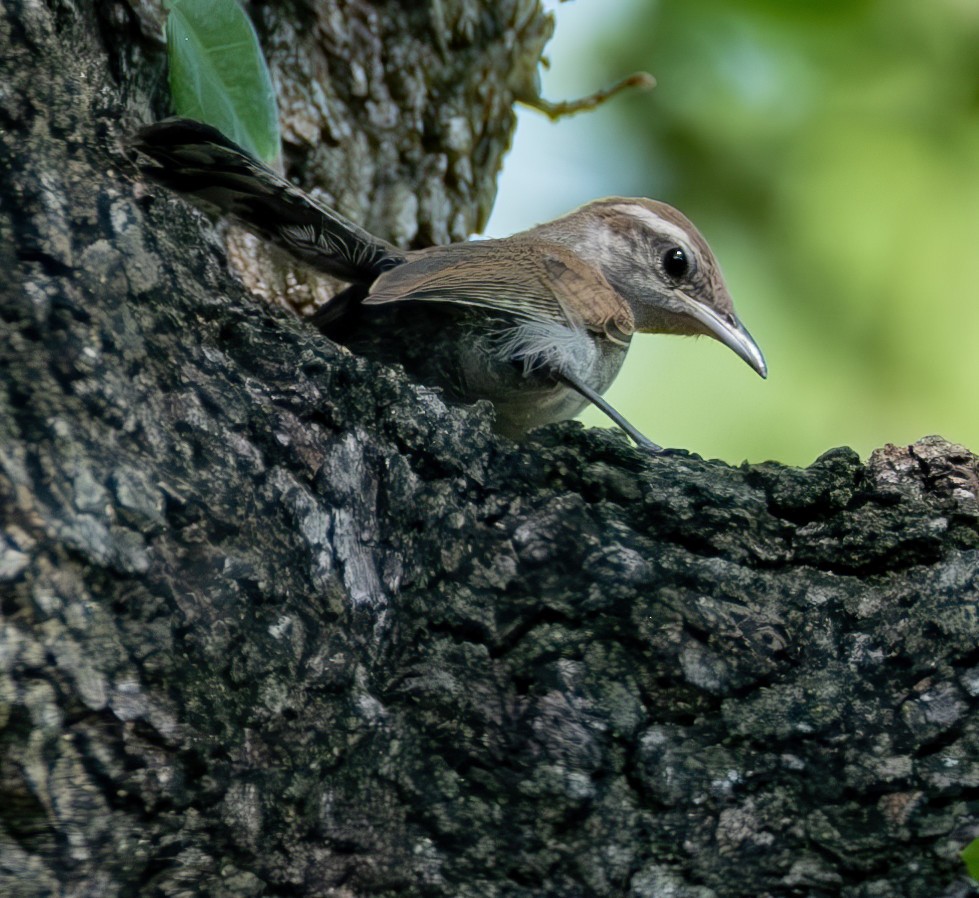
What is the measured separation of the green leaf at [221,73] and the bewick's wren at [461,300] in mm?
239

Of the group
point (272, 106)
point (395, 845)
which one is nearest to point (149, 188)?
point (272, 106)

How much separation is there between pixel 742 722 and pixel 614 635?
253mm

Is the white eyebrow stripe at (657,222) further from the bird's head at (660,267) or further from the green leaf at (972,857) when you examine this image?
the green leaf at (972,857)

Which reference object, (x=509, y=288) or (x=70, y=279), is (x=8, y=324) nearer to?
(x=70, y=279)

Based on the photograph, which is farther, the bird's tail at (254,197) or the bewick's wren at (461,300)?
the bewick's wren at (461,300)

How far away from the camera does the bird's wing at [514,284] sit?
278cm

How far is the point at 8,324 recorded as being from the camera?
1.82m

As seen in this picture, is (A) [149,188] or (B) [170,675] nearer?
(B) [170,675]

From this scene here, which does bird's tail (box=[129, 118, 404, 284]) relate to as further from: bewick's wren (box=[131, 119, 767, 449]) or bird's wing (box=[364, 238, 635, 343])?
bird's wing (box=[364, 238, 635, 343])

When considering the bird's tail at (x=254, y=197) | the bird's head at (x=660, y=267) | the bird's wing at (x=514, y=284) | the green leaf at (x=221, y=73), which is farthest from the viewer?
the bird's head at (x=660, y=267)

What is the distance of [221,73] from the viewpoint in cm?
266

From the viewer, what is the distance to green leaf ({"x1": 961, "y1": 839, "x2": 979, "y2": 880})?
5.89ft

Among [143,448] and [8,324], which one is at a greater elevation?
[8,324]

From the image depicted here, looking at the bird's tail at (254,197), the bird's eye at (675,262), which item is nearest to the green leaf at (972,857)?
the bird's tail at (254,197)
